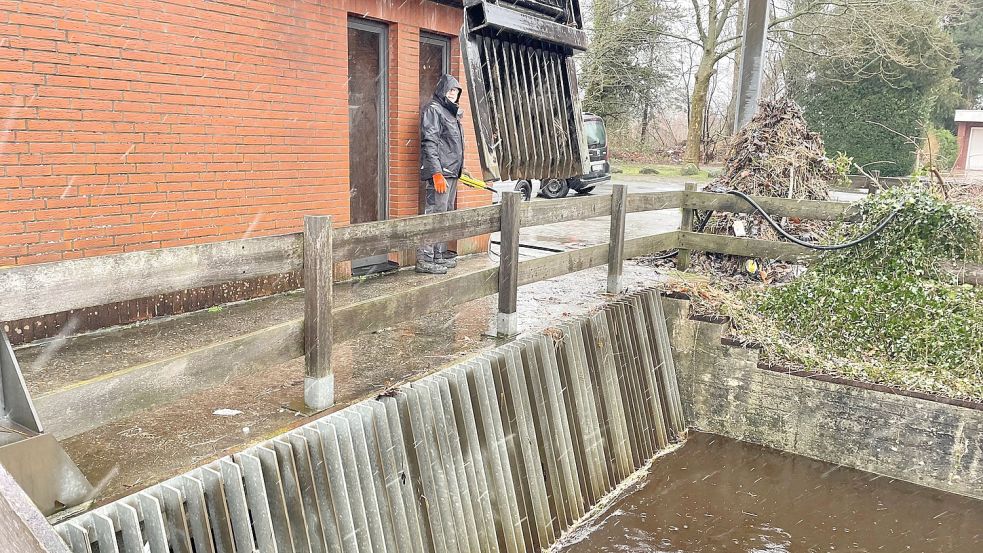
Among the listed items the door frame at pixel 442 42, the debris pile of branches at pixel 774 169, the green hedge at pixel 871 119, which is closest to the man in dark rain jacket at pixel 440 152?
the door frame at pixel 442 42

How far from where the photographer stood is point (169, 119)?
17.5ft

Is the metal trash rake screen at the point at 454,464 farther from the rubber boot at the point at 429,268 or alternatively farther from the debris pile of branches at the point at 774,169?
the debris pile of branches at the point at 774,169

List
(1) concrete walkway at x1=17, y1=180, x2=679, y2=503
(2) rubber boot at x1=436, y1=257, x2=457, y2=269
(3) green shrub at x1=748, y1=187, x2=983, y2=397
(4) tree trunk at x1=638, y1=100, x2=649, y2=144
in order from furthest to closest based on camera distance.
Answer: (4) tree trunk at x1=638, y1=100, x2=649, y2=144, (2) rubber boot at x1=436, y1=257, x2=457, y2=269, (3) green shrub at x1=748, y1=187, x2=983, y2=397, (1) concrete walkway at x1=17, y1=180, x2=679, y2=503

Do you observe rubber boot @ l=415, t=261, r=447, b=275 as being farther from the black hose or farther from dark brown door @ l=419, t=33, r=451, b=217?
the black hose

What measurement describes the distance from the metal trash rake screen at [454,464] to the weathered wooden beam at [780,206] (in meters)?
1.39

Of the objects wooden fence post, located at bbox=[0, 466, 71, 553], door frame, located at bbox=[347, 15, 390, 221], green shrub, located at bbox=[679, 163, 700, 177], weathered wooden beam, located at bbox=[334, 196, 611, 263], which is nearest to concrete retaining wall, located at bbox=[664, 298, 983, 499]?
weathered wooden beam, located at bbox=[334, 196, 611, 263]

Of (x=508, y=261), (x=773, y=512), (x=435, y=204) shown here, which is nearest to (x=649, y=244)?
(x=435, y=204)

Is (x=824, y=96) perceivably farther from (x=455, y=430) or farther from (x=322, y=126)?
(x=455, y=430)

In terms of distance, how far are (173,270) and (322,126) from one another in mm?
3668

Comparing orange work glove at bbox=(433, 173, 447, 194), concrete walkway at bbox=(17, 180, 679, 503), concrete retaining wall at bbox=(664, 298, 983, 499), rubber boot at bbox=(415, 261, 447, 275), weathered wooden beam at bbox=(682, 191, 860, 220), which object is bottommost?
concrete retaining wall at bbox=(664, 298, 983, 499)

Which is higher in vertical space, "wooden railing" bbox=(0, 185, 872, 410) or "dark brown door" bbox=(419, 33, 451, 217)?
"dark brown door" bbox=(419, 33, 451, 217)

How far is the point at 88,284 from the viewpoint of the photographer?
283 cm

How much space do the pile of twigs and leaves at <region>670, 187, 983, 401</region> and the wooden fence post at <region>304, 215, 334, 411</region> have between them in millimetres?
4096

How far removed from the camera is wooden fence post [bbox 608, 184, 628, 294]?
21.5ft
